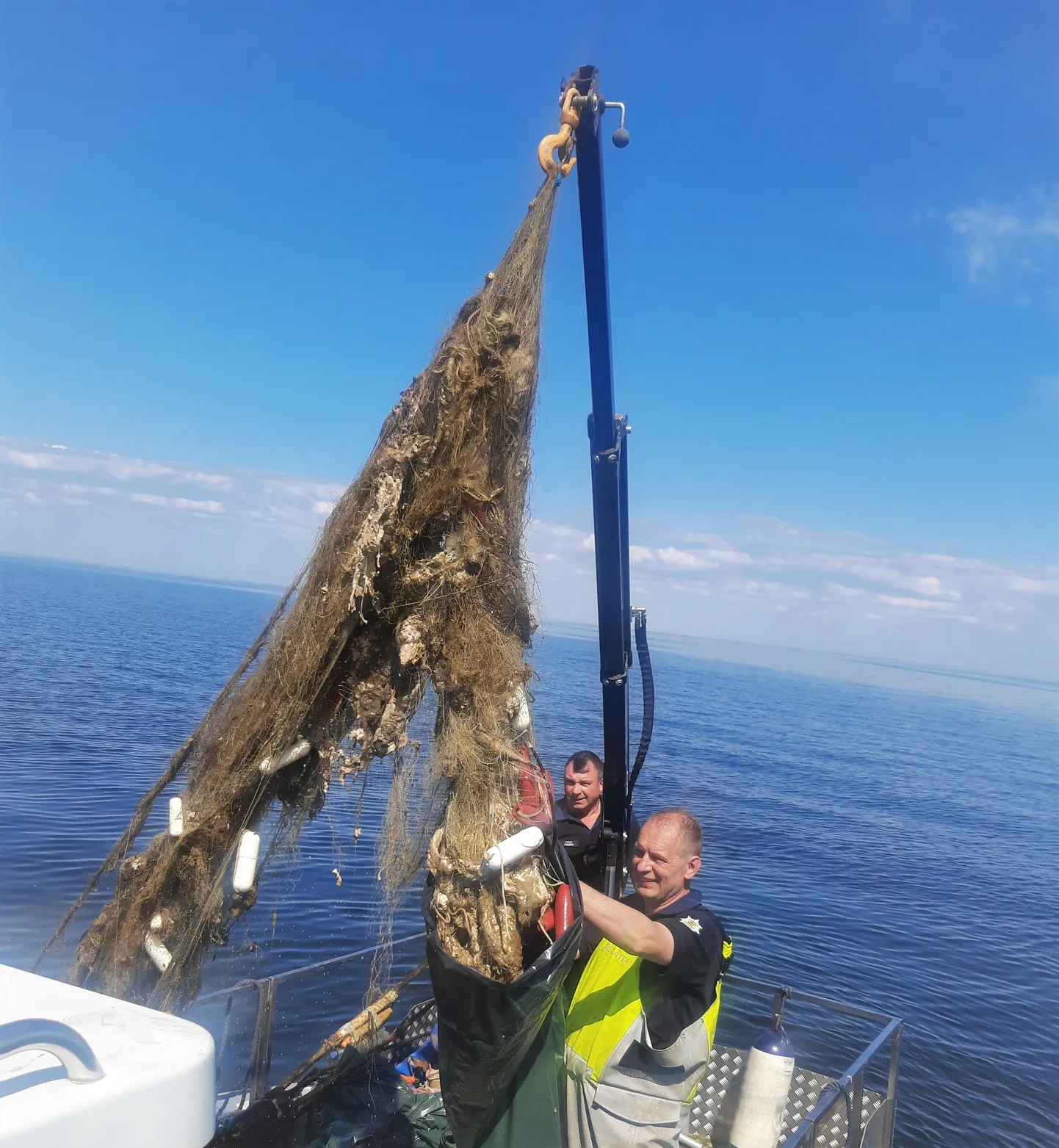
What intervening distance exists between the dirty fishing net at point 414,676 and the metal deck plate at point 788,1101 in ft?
12.2

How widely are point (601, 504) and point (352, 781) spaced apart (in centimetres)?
197

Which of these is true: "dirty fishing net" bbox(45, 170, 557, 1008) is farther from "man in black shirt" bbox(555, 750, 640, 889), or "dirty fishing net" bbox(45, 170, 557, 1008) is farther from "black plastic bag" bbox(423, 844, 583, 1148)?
"man in black shirt" bbox(555, 750, 640, 889)

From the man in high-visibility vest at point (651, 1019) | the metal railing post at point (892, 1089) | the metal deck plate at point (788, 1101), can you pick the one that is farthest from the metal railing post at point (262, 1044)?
the metal railing post at point (892, 1089)

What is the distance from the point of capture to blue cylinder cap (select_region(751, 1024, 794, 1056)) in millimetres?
5137

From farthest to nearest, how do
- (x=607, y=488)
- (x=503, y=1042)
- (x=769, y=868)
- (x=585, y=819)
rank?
(x=769, y=868)
(x=585, y=819)
(x=607, y=488)
(x=503, y=1042)

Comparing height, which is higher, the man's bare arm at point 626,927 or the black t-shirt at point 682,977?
the man's bare arm at point 626,927

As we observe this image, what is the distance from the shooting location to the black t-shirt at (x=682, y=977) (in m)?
3.60

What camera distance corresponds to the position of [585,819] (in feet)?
18.6

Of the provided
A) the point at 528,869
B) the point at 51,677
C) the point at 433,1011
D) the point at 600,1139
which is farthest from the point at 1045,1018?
the point at 51,677

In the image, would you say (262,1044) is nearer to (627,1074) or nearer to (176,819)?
(176,819)

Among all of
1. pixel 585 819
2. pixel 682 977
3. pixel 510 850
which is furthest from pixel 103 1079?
pixel 585 819

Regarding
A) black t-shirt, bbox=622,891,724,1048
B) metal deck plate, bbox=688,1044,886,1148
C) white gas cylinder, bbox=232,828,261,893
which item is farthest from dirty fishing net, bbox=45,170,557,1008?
metal deck plate, bbox=688,1044,886,1148

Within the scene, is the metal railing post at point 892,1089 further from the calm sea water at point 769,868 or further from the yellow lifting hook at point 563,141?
the yellow lifting hook at point 563,141

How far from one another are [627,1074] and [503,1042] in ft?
3.56
